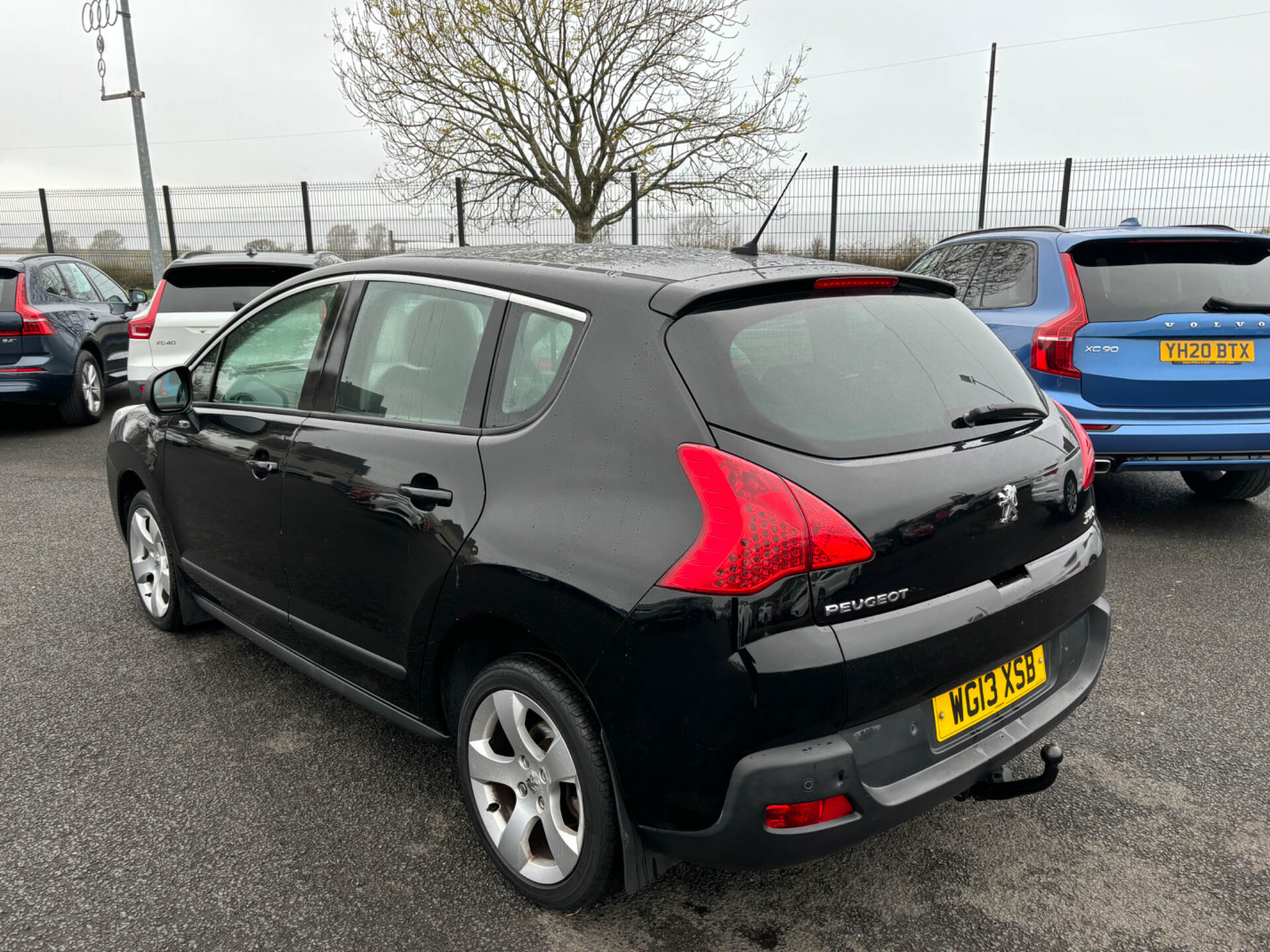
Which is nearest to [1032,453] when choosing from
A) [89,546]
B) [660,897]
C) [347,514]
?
[660,897]

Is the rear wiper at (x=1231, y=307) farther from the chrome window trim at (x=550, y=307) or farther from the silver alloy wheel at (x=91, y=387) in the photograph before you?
the silver alloy wheel at (x=91, y=387)

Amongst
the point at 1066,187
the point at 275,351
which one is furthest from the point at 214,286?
the point at 1066,187

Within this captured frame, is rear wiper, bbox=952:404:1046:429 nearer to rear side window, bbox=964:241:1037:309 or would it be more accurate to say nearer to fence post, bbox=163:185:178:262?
rear side window, bbox=964:241:1037:309

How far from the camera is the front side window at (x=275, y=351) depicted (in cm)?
308

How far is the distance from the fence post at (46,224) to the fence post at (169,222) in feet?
11.0

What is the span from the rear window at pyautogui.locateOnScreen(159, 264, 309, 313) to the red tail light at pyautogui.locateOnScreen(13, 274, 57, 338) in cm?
194

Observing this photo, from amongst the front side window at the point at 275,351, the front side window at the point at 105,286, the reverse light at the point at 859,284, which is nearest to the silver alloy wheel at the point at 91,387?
the front side window at the point at 105,286

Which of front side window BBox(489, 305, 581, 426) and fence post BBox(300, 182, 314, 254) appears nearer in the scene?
front side window BBox(489, 305, 581, 426)

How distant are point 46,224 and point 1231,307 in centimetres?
2336

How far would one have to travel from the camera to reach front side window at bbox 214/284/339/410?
3082mm

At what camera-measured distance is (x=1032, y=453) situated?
2.37 m

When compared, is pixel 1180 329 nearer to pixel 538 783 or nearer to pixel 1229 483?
pixel 1229 483

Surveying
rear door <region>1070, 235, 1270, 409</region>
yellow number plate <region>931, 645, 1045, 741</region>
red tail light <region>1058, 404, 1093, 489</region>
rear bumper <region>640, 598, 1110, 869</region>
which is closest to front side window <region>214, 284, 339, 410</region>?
rear bumper <region>640, 598, 1110, 869</region>

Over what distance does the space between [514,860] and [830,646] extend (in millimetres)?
1035
